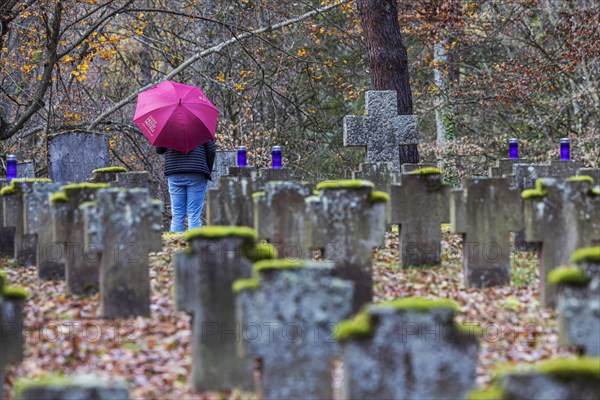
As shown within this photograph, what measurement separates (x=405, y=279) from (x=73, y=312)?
3.00 m

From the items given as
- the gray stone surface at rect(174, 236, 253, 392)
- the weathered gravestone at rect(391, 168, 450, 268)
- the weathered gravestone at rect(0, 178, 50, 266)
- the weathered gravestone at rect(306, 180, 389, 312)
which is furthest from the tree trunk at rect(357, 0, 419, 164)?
the gray stone surface at rect(174, 236, 253, 392)

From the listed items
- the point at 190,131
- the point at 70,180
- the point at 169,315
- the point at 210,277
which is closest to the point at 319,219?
the point at 169,315

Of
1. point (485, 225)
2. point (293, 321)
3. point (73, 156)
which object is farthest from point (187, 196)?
point (293, 321)

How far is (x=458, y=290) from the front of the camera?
9289 mm

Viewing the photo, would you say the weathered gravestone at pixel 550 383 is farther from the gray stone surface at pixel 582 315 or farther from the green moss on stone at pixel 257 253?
the green moss on stone at pixel 257 253

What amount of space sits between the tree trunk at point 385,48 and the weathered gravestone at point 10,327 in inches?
399

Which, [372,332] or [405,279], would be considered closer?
[372,332]

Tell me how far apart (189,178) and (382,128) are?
3.25 m

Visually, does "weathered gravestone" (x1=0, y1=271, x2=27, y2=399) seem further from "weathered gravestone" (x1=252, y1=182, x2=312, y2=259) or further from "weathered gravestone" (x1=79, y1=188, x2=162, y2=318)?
"weathered gravestone" (x1=252, y1=182, x2=312, y2=259)

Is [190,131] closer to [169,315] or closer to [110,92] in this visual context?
[169,315]

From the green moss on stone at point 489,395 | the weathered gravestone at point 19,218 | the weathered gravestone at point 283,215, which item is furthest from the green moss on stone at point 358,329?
the weathered gravestone at point 19,218

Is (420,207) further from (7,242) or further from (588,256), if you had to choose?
(7,242)

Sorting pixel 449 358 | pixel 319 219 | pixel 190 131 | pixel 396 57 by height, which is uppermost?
pixel 396 57

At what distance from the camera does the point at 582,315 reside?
605 cm
